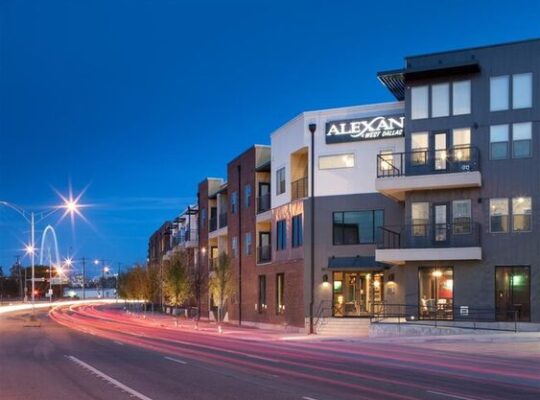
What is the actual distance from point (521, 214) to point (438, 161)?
4.54 metres

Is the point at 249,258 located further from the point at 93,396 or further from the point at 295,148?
the point at 93,396

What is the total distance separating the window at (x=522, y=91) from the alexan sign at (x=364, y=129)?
614 centimetres

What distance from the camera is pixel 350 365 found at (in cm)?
2320

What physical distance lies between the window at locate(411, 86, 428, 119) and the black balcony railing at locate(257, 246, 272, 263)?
16.1 metres

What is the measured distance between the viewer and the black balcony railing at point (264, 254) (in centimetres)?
5106

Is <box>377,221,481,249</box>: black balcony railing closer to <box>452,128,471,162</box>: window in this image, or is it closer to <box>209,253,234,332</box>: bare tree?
<box>452,128,471,162</box>: window

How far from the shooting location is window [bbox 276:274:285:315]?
4734 cm

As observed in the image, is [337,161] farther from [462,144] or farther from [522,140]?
[522,140]

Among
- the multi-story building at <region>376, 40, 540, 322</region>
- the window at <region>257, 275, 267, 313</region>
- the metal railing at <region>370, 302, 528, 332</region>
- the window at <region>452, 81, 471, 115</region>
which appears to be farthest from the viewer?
the window at <region>257, 275, 267, 313</region>

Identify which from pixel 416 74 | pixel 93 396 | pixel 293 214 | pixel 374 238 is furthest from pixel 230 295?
pixel 93 396

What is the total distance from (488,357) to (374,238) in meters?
16.4

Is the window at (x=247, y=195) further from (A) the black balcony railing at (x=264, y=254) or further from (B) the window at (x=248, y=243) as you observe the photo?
(A) the black balcony railing at (x=264, y=254)

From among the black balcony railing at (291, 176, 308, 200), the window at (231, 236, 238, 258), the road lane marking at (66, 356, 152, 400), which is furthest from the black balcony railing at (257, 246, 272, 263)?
the road lane marking at (66, 356, 152, 400)

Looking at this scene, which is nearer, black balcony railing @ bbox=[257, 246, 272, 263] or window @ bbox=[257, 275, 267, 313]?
black balcony railing @ bbox=[257, 246, 272, 263]
